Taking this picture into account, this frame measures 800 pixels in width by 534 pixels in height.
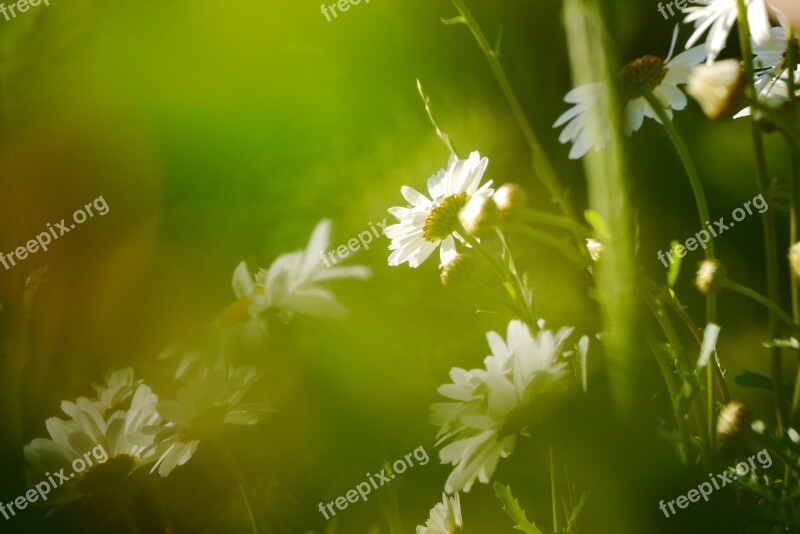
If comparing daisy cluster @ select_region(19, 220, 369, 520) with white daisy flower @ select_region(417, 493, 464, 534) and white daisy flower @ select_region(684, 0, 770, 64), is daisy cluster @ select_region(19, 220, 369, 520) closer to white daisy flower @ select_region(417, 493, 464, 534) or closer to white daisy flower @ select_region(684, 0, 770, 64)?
white daisy flower @ select_region(417, 493, 464, 534)

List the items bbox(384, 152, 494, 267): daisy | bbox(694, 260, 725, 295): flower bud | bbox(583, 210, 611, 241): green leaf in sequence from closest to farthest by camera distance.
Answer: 1. bbox(583, 210, 611, 241): green leaf
2. bbox(694, 260, 725, 295): flower bud
3. bbox(384, 152, 494, 267): daisy

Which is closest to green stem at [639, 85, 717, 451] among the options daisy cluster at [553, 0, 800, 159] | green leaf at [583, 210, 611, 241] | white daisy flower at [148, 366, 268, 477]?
daisy cluster at [553, 0, 800, 159]

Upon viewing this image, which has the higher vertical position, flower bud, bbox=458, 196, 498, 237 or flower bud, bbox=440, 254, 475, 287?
flower bud, bbox=458, 196, 498, 237

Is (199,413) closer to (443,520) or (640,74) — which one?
(443,520)

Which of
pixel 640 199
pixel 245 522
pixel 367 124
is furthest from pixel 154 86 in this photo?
pixel 640 199

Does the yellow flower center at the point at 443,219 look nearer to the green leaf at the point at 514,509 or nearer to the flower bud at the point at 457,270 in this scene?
the flower bud at the point at 457,270

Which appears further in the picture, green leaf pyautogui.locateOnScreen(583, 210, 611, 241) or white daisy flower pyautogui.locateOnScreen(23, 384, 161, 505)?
white daisy flower pyautogui.locateOnScreen(23, 384, 161, 505)
